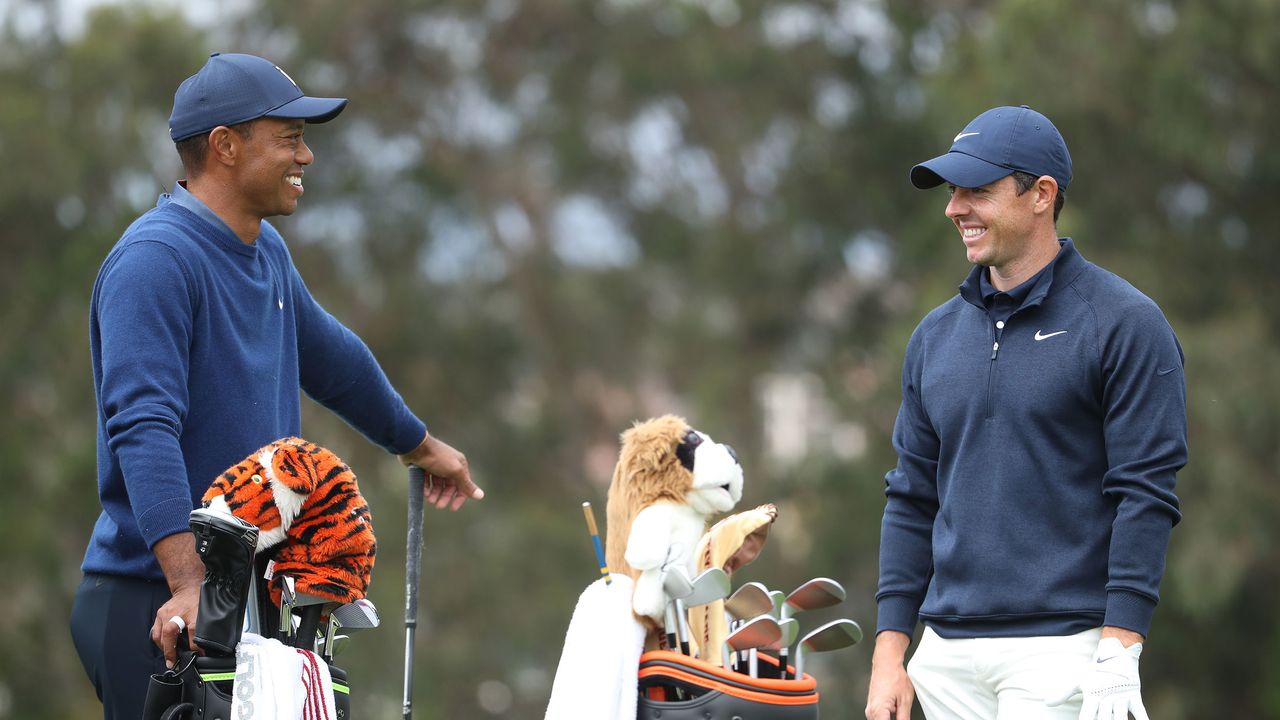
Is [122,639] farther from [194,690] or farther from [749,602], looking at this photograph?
[749,602]

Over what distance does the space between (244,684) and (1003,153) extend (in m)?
1.77

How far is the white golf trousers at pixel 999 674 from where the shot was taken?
3.33 metres

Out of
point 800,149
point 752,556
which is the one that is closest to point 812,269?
point 800,149

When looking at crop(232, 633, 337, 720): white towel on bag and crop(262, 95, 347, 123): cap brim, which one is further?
crop(262, 95, 347, 123): cap brim

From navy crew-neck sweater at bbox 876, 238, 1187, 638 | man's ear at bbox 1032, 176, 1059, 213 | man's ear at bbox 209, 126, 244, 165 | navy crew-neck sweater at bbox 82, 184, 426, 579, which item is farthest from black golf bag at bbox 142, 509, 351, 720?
man's ear at bbox 1032, 176, 1059, 213

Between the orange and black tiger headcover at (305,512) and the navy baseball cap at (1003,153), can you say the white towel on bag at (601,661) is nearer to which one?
the orange and black tiger headcover at (305,512)

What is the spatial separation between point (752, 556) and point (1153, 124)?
27.7 ft

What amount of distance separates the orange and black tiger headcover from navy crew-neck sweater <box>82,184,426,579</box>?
0.11 m

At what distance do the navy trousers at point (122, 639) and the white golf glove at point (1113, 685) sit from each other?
1717mm

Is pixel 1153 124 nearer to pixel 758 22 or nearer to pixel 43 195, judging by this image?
pixel 758 22

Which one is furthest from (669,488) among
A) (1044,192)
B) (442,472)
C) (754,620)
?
(1044,192)

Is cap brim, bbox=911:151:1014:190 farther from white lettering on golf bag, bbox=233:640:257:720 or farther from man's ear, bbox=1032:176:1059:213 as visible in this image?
white lettering on golf bag, bbox=233:640:257:720

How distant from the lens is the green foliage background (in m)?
14.6

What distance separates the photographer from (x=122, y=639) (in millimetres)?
3418
